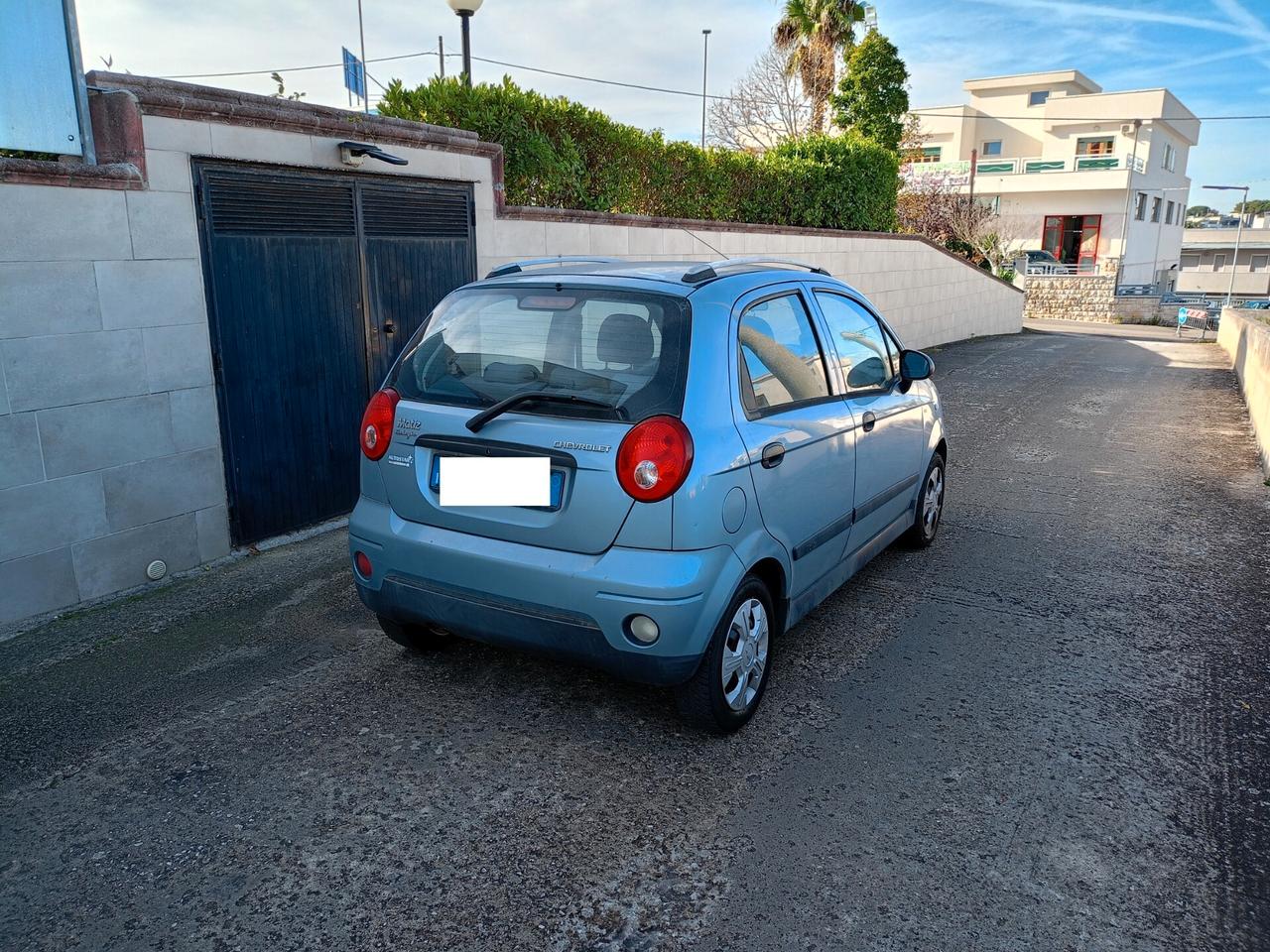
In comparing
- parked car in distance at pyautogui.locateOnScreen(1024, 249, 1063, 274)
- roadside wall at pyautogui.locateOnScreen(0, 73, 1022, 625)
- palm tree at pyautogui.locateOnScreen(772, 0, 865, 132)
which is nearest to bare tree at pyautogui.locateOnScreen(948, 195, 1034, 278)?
parked car in distance at pyautogui.locateOnScreen(1024, 249, 1063, 274)

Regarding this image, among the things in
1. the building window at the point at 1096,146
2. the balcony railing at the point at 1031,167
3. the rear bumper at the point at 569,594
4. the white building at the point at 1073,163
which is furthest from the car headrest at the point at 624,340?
the building window at the point at 1096,146

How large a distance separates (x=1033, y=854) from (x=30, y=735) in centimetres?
358

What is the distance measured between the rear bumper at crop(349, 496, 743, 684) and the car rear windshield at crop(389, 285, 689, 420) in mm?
504

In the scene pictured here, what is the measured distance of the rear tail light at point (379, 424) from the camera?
3514mm

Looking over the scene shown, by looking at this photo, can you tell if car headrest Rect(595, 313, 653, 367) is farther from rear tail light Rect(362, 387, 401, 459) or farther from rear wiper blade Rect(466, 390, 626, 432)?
rear tail light Rect(362, 387, 401, 459)

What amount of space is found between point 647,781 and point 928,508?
3.11 meters

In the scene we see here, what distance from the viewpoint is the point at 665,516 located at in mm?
2979

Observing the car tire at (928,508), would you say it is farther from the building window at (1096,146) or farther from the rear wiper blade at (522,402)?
the building window at (1096,146)

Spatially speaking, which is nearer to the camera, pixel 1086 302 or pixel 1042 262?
pixel 1086 302

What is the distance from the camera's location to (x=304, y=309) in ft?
18.4

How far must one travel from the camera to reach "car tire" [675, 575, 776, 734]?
3.20 metres

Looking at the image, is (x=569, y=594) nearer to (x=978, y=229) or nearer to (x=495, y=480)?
(x=495, y=480)

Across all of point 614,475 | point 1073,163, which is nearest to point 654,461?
point 614,475

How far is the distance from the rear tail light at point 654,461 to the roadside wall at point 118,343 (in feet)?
10.2
